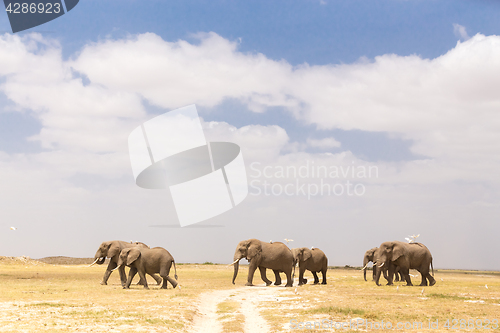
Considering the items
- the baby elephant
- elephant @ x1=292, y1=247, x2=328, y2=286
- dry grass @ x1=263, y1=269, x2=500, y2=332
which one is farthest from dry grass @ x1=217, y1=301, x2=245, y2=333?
elephant @ x1=292, y1=247, x2=328, y2=286

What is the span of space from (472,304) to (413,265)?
15.5 meters

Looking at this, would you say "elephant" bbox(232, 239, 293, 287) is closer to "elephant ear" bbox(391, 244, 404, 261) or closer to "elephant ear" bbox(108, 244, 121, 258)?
"elephant ear" bbox(391, 244, 404, 261)

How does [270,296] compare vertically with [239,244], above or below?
below

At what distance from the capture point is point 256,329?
16922mm

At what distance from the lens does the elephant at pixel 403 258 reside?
3634 cm

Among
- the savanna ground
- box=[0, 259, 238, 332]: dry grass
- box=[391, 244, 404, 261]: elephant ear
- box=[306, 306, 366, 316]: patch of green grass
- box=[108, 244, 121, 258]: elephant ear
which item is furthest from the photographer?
box=[391, 244, 404, 261]: elephant ear

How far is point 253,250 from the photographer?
117ft

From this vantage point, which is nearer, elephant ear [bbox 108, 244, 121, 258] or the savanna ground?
the savanna ground

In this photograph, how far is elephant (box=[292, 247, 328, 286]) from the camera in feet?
126

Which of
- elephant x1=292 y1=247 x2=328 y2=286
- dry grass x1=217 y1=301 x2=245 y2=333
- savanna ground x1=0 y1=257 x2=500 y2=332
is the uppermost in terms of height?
elephant x1=292 y1=247 x2=328 y2=286

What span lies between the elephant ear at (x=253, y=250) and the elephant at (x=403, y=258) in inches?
367

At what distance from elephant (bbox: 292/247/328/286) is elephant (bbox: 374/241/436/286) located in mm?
5044

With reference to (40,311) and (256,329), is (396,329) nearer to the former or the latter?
(256,329)

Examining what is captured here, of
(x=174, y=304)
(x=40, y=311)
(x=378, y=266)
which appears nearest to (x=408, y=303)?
(x=174, y=304)
